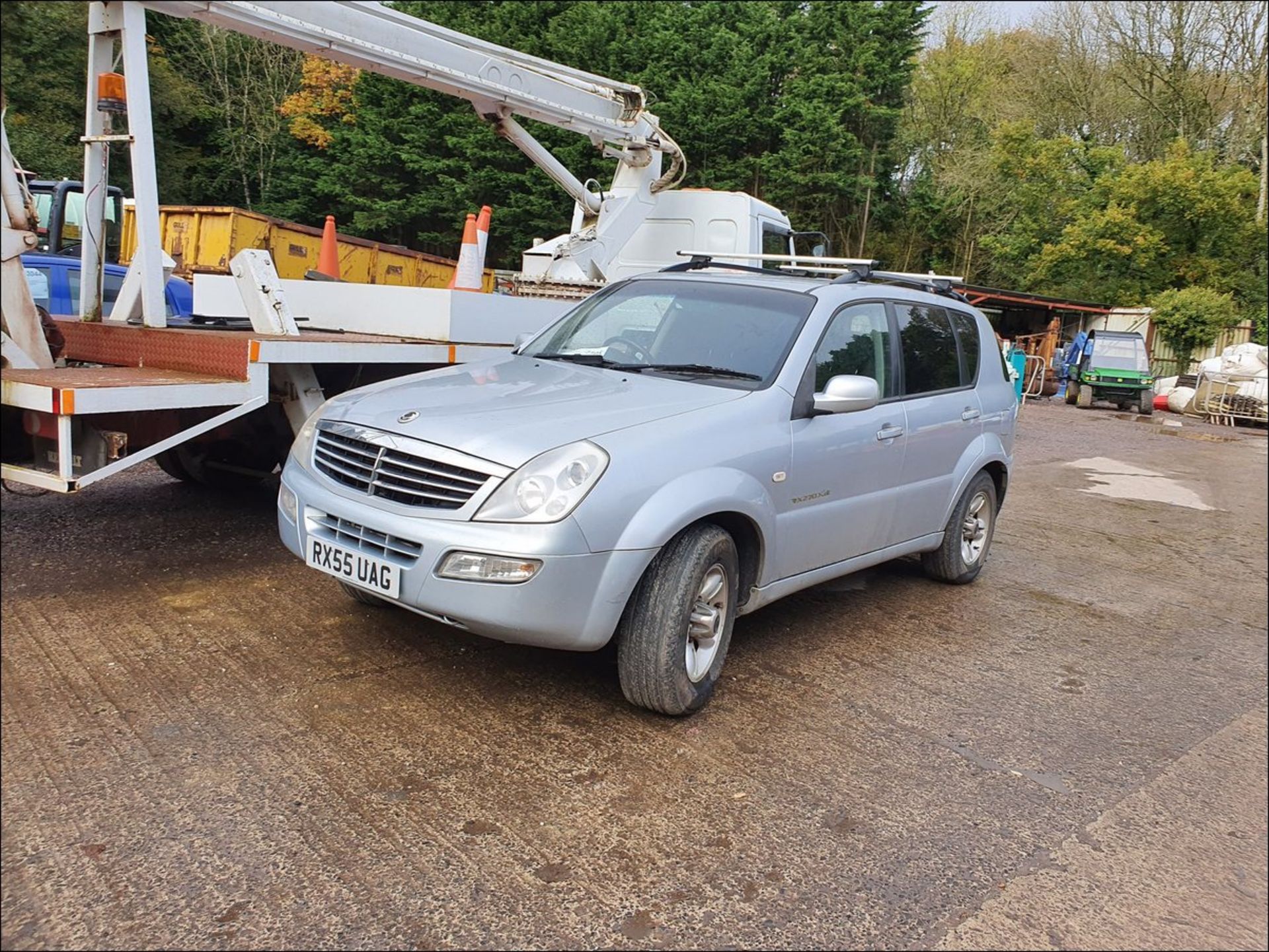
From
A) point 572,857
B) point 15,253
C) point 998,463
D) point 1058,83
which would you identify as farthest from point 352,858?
point 1058,83

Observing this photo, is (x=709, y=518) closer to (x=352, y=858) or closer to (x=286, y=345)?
(x=352, y=858)

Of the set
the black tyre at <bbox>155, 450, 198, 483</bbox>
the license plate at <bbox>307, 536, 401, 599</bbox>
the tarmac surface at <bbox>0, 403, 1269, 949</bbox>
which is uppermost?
the license plate at <bbox>307, 536, 401, 599</bbox>

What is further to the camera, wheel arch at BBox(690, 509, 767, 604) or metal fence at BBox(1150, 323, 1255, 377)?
metal fence at BBox(1150, 323, 1255, 377)

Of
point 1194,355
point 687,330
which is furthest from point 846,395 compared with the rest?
point 1194,355

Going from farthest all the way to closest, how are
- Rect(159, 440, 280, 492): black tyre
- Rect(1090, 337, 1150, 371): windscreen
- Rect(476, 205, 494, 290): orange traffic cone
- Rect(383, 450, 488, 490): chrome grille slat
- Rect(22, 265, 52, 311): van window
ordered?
Rect(1090, 337, 1150, 371): windscreen → Rect(476, 205, 494, 290): orange traffic cone → Rect(159, 440, 280, 492): black tyre → Rect(383, 450, 488, 490): chrome grille slat → Rect(22, 265, 52, 311): van window

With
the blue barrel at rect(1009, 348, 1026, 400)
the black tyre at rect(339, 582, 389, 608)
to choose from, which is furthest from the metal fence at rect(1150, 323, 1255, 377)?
the black tyre at rect(339, 582, 389, 608)

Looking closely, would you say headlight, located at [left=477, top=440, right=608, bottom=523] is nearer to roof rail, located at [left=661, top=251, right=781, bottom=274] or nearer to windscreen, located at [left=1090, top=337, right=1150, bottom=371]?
roof rail, located at [left=661, top=251, right=781, bottom=274]

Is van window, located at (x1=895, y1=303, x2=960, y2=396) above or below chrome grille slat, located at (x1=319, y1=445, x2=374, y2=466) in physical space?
above

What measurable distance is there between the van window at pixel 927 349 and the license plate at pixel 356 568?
2958mm

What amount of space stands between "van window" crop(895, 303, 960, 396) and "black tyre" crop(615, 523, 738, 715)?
76.2 inches

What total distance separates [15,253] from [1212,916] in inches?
131

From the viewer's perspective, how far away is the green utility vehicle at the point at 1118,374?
23375 millimetres

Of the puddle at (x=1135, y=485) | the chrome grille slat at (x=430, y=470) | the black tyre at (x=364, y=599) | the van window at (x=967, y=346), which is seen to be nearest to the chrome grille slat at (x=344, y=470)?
the chrome grille slat at (x=430, y=470)

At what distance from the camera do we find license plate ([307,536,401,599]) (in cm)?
331
